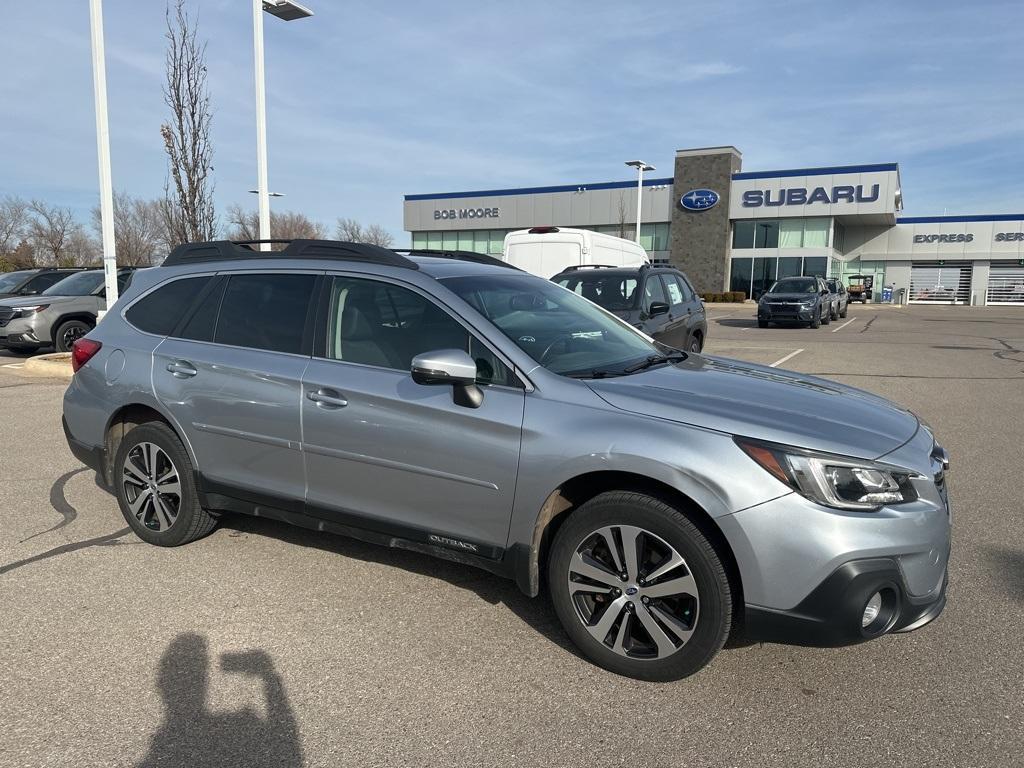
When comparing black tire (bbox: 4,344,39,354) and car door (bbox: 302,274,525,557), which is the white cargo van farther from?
car door (bbox: 302,274,525,557)

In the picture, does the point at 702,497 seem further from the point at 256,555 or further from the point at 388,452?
the point at 256,555

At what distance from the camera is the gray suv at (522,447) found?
281 cm

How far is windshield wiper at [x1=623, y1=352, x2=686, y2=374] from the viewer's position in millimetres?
3725

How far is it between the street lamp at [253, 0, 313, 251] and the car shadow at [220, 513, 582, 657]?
8397mm

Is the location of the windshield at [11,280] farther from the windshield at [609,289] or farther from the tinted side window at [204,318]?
the tinted side window at [204,318]

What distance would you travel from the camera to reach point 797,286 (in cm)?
2678

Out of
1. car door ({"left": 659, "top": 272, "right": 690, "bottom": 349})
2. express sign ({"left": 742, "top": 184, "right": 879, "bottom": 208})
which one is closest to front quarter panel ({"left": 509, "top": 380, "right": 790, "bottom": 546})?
car door ({"left": 659, "top": 272, "right": 690, "bottom": 349})

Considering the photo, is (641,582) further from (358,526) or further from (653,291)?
(653,291)

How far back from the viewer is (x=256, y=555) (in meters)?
4.44

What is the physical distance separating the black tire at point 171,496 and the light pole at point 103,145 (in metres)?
8.65

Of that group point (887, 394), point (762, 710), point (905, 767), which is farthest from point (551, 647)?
point (887, 394)

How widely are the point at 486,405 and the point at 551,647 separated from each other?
3.63 ft

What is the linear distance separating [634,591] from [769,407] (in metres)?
0.95

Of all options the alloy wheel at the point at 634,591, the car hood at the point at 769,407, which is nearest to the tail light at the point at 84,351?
the car hood at the point at 769,407
